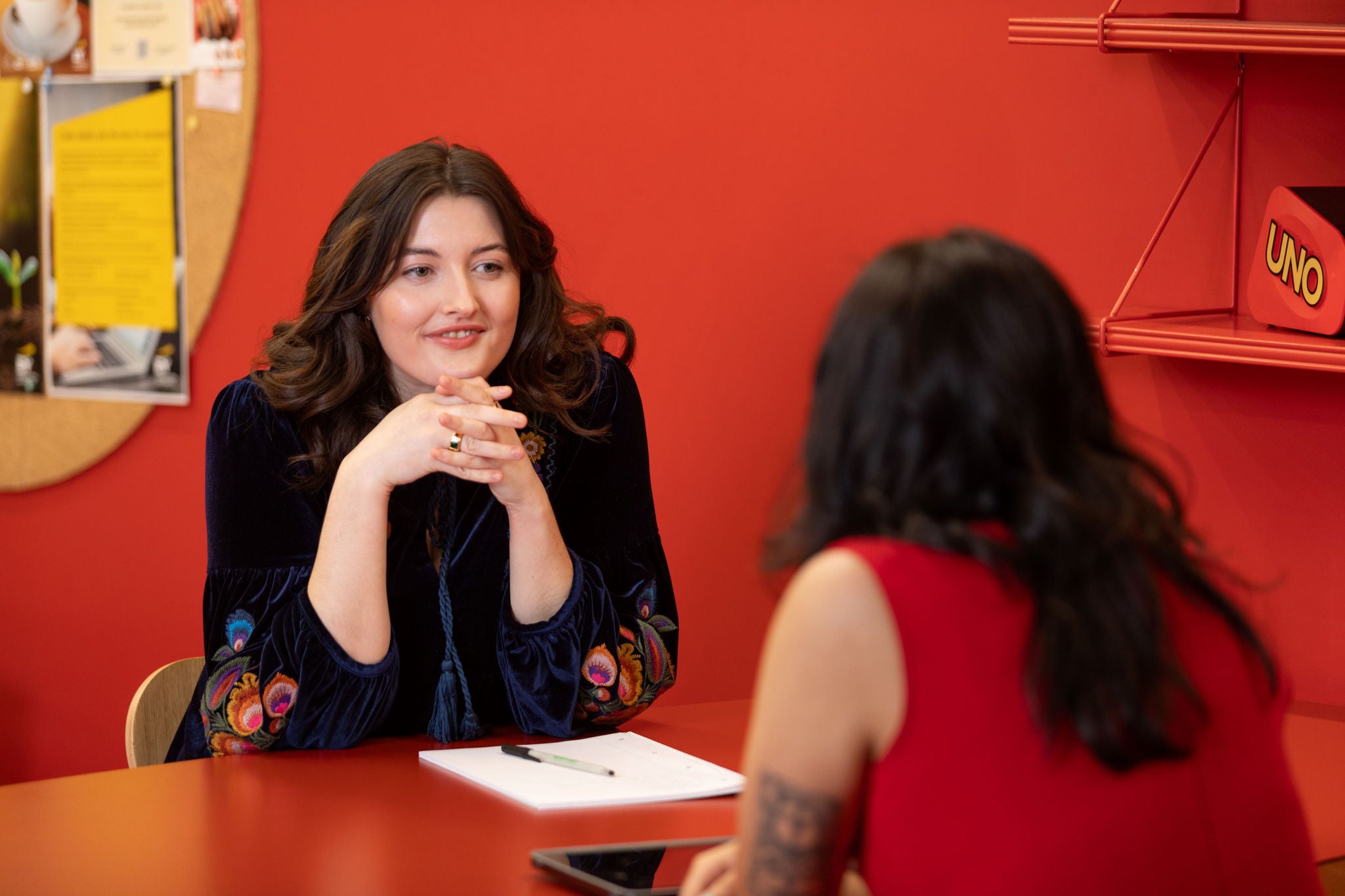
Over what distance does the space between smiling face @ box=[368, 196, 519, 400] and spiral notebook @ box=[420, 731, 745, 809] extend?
0.54m

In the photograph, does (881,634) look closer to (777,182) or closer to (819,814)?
(819,814)

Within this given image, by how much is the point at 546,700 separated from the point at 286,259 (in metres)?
1.51

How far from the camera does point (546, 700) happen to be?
178cm

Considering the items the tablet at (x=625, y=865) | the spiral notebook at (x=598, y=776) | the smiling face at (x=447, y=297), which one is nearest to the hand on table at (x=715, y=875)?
the tablet at (x=625, y=865)

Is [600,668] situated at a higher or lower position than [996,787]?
lower

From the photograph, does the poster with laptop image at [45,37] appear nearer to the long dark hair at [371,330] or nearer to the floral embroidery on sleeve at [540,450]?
the long dark hair at [371,330]

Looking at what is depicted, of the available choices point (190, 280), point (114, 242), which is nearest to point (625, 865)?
point (190, 280)

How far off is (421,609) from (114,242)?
1.62 metres

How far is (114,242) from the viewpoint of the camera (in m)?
3.10

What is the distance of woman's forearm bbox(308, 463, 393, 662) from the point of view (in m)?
1.74

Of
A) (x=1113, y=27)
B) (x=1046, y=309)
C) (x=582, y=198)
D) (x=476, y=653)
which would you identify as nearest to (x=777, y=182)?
(x=582, y=198)

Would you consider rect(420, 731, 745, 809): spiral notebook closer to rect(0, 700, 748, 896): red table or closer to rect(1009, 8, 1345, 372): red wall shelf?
rect(0, 700, 748, 896): red table

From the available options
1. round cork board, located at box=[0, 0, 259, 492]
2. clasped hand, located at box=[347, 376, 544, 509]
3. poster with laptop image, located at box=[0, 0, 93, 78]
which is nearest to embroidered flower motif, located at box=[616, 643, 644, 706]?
clasped hand, located at box=[347, 376, 544, 509]

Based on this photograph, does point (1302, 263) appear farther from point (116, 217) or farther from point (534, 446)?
point (116, 217)
